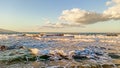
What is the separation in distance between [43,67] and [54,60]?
2549mm

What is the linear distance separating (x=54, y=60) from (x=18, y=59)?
2.54 m

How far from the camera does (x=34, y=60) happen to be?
14.1 m

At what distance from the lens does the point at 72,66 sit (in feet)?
39.4

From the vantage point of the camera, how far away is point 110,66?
40.1ft

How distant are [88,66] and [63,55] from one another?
379cm

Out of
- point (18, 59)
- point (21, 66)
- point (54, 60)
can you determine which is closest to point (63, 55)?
point (54, 60)

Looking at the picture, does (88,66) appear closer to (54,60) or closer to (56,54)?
(54,60)

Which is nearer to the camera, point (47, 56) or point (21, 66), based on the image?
point (21, 66)

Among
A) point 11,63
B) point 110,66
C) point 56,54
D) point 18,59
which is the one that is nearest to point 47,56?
point 56,54

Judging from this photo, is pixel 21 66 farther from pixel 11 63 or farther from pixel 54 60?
pixel 54 60

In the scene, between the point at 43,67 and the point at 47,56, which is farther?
the point at 47,56

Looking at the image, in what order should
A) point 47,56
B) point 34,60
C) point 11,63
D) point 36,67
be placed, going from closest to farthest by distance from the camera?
1. point 36,67
2. point 11,63
3. point 34,60
4. point 47,56

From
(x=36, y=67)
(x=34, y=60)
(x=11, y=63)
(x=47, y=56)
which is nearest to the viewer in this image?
(x=36, y=67)

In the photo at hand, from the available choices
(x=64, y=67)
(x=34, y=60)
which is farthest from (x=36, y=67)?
(x=34, y=60)
